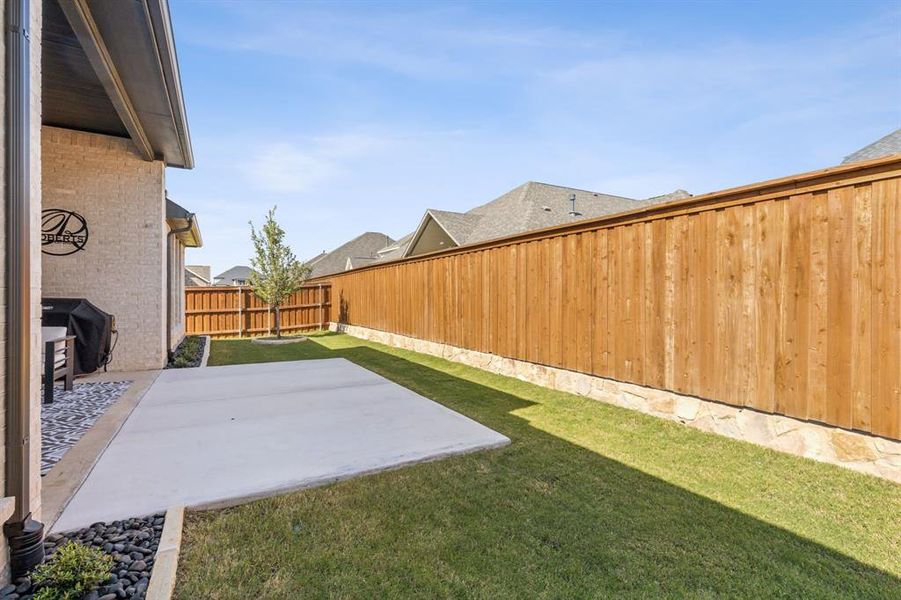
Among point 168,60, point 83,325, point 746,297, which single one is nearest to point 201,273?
point 83,325

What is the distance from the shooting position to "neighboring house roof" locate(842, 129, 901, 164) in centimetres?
446

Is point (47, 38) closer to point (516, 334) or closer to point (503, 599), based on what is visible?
point (503, 599)

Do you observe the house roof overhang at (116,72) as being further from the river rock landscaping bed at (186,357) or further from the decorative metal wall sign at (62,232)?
the river rock landscaping bed at (186,357)

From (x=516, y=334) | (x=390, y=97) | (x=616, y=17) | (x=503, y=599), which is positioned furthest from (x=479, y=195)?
(x=503, y=599)

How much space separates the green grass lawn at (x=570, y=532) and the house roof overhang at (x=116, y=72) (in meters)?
3.77

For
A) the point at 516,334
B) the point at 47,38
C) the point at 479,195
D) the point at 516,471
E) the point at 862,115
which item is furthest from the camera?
the point at 479,195

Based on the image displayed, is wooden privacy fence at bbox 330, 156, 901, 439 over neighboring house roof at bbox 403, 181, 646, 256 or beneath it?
beneath

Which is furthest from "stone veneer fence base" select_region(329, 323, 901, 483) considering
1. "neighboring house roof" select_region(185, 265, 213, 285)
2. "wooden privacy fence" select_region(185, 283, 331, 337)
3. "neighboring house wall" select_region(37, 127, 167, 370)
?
"neighboring house roof" select_region(185, 265, 213, 285)

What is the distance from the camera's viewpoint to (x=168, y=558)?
1871mm

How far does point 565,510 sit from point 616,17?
8174mm

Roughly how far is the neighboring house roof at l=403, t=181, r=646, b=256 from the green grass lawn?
1008 cm

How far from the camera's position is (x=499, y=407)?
192 inches

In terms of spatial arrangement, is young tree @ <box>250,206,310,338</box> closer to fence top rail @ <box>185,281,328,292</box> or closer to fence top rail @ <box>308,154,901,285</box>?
fence top rail @ <box>185,281,328,292</box>

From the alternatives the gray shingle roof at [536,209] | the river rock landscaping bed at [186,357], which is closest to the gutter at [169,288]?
the river rock landscaping bed at [186,357]
